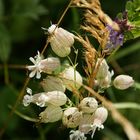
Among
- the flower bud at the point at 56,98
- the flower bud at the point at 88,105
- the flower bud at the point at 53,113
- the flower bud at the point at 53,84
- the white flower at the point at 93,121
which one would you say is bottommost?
the white flower at the point at 93,121

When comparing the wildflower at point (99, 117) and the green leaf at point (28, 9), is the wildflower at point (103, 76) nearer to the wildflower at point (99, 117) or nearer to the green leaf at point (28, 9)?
the wildflower at point (99, 117)

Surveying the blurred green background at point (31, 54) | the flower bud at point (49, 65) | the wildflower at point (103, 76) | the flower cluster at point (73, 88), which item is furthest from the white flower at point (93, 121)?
the blurred green background at point (31, 54)

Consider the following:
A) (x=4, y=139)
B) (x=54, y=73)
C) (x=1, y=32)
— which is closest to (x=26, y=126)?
(x=4, y=139)

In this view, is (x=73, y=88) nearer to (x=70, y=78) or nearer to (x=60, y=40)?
(x=70, y=78)

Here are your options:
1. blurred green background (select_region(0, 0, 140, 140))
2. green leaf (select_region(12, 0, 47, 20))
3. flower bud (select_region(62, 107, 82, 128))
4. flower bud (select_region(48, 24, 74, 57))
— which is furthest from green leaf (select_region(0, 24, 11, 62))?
flower bud (select_region(62, 107, 82, 128))

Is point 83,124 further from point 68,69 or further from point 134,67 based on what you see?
point 134,67

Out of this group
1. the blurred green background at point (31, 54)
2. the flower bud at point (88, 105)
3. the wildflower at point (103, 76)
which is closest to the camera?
the flower bud at point (88, 105)
